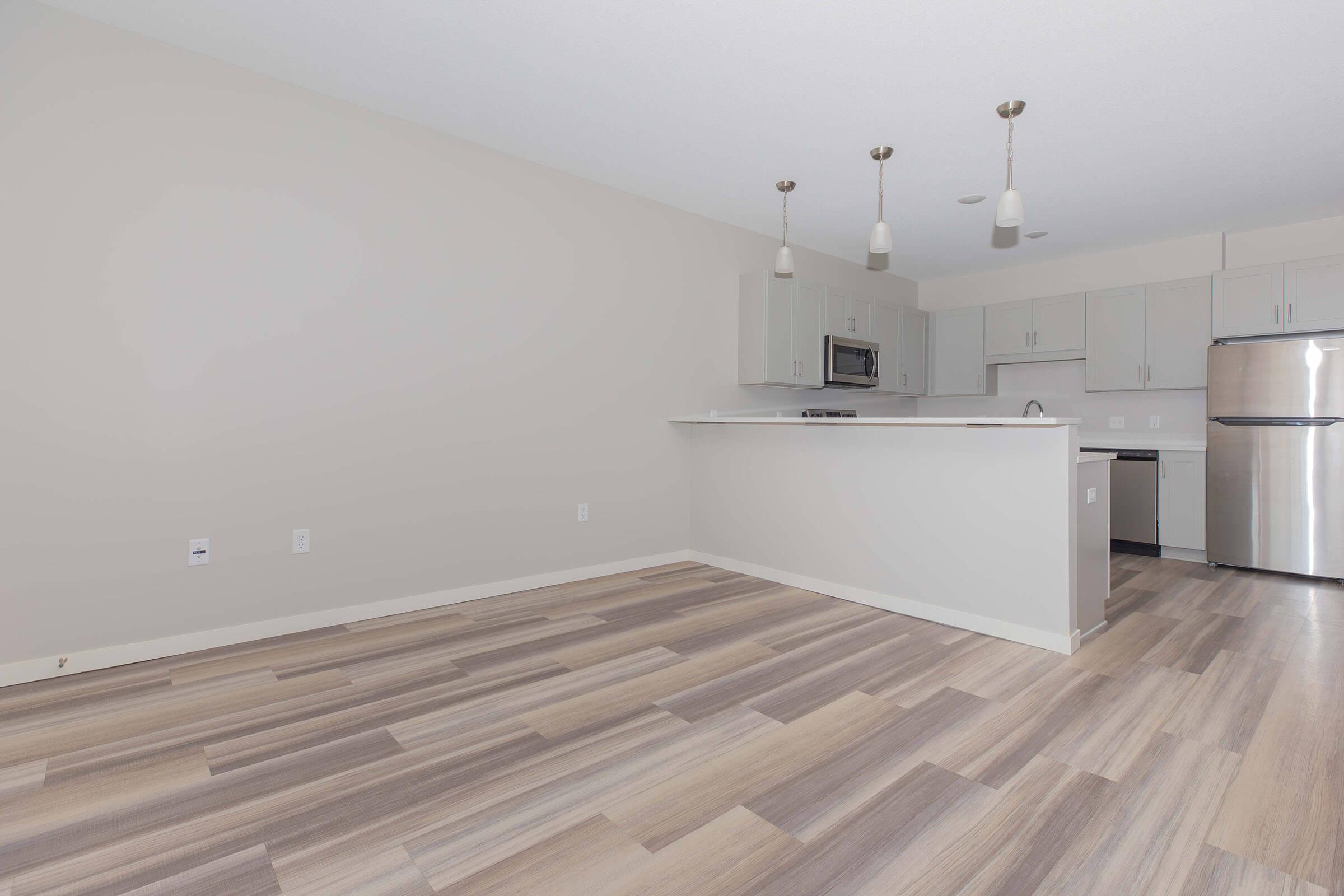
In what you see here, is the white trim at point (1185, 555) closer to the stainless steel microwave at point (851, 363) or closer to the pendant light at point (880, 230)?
the stainless steel microwave at point (851, 363)

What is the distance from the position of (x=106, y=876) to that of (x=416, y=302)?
8.43 feet

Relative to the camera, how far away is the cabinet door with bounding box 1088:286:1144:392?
5109 millimetres

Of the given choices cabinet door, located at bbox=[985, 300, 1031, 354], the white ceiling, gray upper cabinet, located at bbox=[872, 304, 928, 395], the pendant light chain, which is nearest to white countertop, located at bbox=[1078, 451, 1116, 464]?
the white ceiling

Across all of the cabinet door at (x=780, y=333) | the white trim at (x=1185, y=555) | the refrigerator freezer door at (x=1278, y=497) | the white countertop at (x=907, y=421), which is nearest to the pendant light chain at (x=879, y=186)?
the cabinet door at (x=780, y=333)

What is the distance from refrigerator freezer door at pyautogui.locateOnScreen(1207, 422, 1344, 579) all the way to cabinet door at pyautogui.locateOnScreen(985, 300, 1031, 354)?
5.46 feet

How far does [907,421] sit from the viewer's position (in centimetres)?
321

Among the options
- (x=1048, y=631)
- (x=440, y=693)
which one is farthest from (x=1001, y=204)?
(x=440, y=693)

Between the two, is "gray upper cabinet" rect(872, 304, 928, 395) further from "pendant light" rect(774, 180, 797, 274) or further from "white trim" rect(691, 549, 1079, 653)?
"white trim" rect(691, 549, 1079, 653)

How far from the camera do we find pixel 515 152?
3.63 meters

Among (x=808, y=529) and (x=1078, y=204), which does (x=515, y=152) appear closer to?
(x=808, y=529)

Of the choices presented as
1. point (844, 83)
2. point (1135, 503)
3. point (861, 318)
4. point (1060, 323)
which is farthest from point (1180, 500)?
point (844, 83)

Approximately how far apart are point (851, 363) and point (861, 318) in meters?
0.51

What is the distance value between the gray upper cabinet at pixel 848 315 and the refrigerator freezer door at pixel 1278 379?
2427mm

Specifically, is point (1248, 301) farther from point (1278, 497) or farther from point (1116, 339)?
point (1278, 497)
